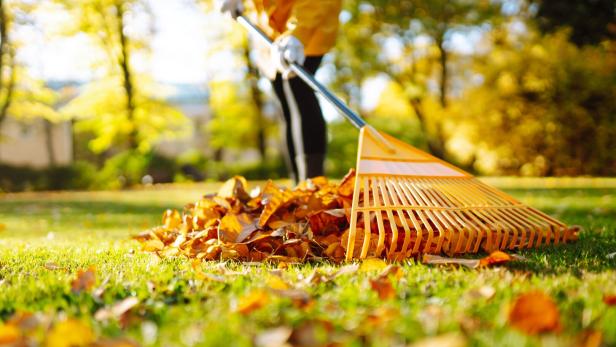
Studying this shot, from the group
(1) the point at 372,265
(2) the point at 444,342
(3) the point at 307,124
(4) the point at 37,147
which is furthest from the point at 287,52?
(4) the point at 37,147

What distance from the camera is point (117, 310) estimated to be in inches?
54.5

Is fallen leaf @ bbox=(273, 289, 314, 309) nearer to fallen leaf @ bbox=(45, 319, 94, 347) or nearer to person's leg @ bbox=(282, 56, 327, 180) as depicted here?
fallen leaf @ bbox=(45, 319, 94, 347)

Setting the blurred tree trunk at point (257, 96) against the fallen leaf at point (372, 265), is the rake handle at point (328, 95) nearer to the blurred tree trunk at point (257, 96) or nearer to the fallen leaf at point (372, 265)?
the fallen leaf at point (372, 265)

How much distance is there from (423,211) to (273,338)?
133cm

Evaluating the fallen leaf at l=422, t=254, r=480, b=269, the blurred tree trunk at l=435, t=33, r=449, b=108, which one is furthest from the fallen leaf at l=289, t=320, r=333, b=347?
the blurred tree trunk at l=435, t=33, r=449, b=108

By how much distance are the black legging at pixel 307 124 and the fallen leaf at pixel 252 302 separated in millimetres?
2029

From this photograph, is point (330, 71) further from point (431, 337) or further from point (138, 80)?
point (431, 337)

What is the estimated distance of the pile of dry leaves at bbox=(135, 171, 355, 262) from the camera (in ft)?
7.52

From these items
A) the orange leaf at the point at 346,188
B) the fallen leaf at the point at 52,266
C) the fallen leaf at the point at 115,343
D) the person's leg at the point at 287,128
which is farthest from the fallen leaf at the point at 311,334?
the person's leg at the point at 287,128

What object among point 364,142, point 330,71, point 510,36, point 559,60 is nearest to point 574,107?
point 559,60

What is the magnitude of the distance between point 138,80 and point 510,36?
38.4 ft

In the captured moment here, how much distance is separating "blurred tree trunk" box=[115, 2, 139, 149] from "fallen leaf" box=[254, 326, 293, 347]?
16414 millimetres

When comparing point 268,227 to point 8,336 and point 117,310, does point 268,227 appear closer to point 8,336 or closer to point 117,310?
point 117,310

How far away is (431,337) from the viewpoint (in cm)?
112
